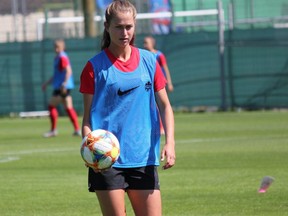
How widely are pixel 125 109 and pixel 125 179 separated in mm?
511

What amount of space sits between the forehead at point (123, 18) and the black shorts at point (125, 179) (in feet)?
3.48

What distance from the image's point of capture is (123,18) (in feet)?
24.0

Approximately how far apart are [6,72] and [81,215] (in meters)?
22.3

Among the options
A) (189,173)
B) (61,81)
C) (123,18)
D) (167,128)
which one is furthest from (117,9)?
(61,81)

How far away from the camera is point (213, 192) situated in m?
12.7

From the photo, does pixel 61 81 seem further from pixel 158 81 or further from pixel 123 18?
pixel 123 18

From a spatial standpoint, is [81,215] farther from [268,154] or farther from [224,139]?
[224,139]

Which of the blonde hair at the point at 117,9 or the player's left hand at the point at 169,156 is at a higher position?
the blonde hair at the point at 117,9

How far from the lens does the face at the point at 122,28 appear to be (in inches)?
288

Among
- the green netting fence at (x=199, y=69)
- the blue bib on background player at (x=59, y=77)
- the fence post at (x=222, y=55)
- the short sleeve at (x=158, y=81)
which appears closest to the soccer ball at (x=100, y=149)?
the short sleeve at (x=158, y=81)

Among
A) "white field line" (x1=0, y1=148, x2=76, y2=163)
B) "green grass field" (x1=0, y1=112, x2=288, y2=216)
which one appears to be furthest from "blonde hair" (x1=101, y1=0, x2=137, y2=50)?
"white field line" (x1=0, y1=148, x2=76, y2=163)

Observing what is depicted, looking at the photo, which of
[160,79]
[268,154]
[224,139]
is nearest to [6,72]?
[224,139]

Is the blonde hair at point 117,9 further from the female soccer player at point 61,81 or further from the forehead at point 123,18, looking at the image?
the female soccer player at point 61,81

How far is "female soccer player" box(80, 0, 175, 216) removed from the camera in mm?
7328
